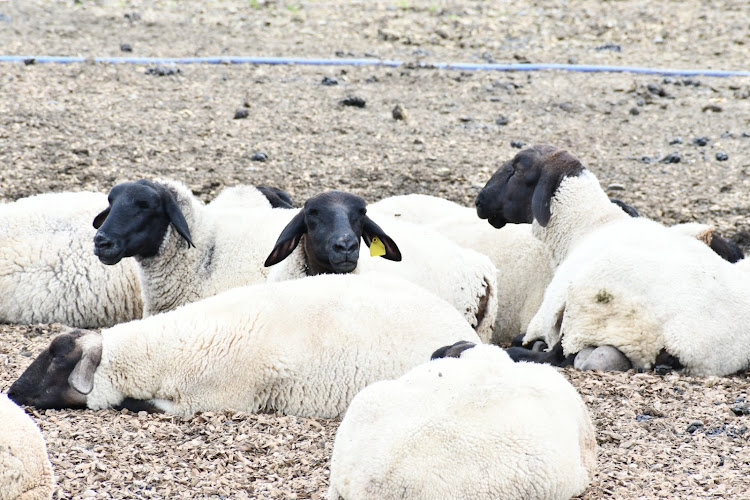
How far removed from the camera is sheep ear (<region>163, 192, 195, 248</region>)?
759 centimetres

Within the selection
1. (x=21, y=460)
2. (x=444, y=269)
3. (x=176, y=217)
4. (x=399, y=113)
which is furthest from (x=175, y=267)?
(x=399, y=113)

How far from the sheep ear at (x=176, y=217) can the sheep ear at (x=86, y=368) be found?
1774 mm

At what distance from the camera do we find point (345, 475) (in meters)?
4.34

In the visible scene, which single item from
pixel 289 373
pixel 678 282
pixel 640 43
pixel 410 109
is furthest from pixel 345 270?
pixel 640 43

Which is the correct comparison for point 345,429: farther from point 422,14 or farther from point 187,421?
point 422,14

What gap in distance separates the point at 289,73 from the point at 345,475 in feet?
34.8

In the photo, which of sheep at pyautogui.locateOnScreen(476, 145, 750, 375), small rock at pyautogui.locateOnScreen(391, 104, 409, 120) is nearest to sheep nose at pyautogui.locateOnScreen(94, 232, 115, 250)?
sheep at pyautogui.locateOnScreen(476, 145, 750, 375)

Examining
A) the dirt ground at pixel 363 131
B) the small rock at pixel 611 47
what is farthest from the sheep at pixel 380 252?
the small rock at pixel 611 47

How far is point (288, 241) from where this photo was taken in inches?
275

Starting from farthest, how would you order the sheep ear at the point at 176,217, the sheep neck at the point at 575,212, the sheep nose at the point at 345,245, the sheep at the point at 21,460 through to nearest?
the sheep neck at the point at 575,212, the sheep ear at the point at 176,217, the sheep nose at the point at 345,245, the sheep at the point at 21,460

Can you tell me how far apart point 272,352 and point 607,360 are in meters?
2.18

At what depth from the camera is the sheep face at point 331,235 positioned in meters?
6.72

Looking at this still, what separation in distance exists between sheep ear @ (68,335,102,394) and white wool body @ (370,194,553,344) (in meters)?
3.54

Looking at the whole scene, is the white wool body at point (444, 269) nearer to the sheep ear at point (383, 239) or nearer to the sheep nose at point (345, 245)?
the sheep ear at point (383, 239)
